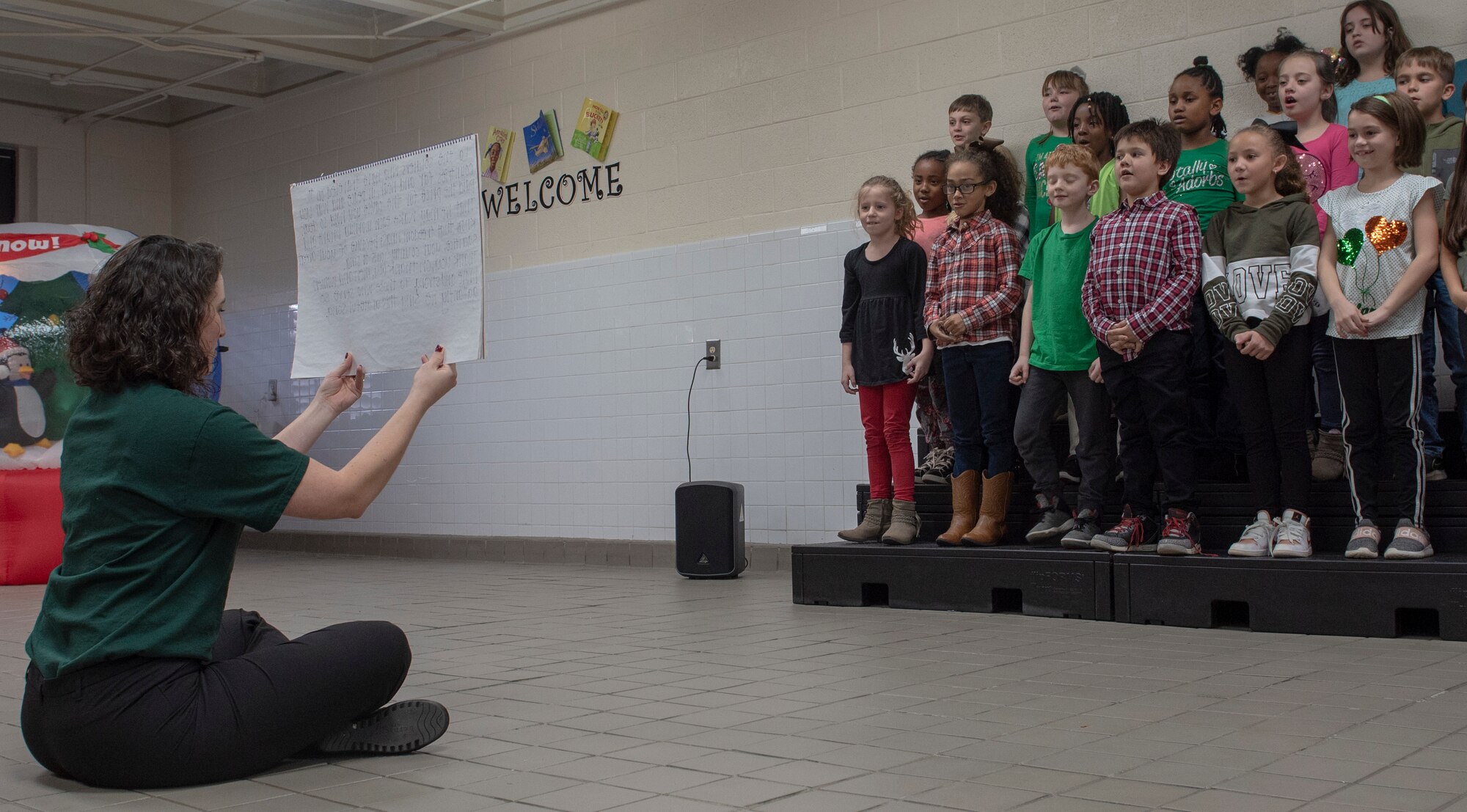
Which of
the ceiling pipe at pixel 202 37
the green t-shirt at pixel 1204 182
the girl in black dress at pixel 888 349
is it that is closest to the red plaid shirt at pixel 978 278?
the girl in black dress at pixel 888 349

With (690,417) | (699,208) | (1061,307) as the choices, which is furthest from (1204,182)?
(690,417)

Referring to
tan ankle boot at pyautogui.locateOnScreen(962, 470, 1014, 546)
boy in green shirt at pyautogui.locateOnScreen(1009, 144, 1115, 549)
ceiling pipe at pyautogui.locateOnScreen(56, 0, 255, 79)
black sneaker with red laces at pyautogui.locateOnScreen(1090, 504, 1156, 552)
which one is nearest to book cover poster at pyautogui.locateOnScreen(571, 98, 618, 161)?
ceiling pipe at pyautogui.locateOnScreen(56, 0, 255, 79)

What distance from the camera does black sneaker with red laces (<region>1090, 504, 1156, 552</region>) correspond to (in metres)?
4.73

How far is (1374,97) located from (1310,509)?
1487 millimetres

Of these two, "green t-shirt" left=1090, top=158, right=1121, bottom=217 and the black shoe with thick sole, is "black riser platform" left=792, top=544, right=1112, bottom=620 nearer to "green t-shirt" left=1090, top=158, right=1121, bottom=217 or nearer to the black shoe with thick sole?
"green t-shirt" left=1090, top=158, right=1121, bottom=217

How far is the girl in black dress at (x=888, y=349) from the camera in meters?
5.56

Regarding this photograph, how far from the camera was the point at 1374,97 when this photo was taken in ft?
14.4

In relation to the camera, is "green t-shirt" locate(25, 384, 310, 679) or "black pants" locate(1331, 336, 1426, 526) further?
"black pants" locate(1331, 336, 1426, 526)

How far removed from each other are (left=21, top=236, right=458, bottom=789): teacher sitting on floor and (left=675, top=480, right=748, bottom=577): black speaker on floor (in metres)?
4.31

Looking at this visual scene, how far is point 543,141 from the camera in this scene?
841 cm

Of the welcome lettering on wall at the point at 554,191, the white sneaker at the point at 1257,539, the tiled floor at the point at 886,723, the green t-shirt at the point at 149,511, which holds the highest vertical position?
the welcome lettering on wall at the point at 554,191

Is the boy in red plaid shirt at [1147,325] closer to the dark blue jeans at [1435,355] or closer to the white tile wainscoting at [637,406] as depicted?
the dark blue jeans at [1435,355]

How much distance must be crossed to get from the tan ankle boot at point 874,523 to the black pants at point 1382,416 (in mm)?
1972

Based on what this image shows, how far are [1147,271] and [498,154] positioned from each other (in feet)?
17.2
